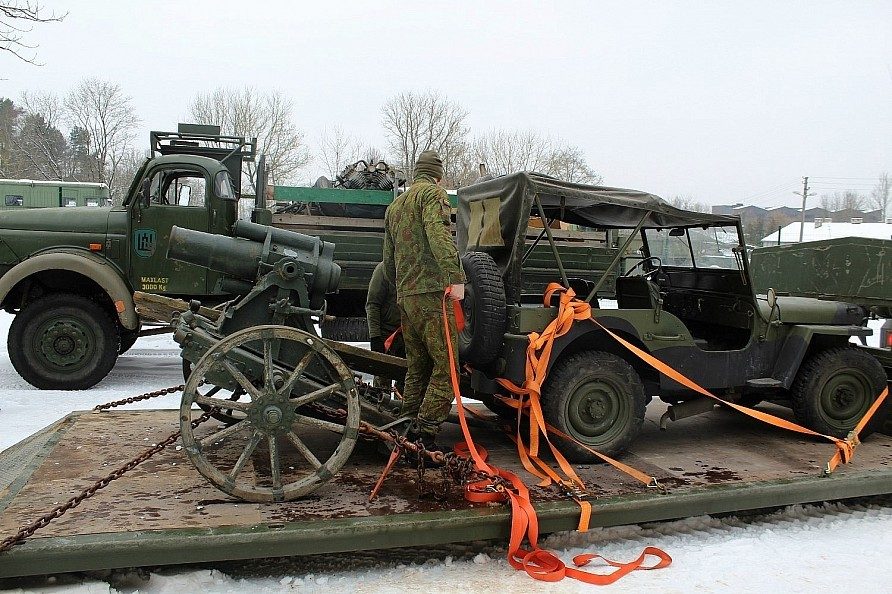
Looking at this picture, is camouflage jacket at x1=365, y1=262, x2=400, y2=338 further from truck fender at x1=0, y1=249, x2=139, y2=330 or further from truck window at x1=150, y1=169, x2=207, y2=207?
truck window at x1=150, y1=169, x2=207, y2=207

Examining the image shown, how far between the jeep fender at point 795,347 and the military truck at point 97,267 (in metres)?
5.96

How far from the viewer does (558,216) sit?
17.6 ft

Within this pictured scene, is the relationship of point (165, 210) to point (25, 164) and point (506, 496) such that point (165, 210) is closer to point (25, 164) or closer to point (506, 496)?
point (506, 496)

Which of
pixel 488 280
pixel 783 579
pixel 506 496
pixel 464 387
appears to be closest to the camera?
pixel 783 579

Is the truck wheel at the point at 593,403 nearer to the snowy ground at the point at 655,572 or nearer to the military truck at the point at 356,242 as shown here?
the snowy ground at the point at 655,572

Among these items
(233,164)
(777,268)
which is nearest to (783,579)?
(777,268)

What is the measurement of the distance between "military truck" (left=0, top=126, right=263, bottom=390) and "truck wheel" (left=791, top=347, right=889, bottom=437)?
6142 millimetres

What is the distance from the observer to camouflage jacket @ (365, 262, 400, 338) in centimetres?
568

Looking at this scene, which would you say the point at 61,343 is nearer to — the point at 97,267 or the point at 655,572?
the point at 97,267

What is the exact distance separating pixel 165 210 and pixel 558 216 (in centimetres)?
496

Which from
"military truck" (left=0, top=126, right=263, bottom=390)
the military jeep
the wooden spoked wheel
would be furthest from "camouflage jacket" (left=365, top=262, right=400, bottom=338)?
"military truck" (left=0, top=126, right=263, bottom=390)

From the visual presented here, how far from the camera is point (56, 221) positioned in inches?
324

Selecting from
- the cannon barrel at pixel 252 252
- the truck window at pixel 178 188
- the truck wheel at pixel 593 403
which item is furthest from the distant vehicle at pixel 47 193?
the truck wheel at pixel 593 403

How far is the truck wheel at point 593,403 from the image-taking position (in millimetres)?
4469
